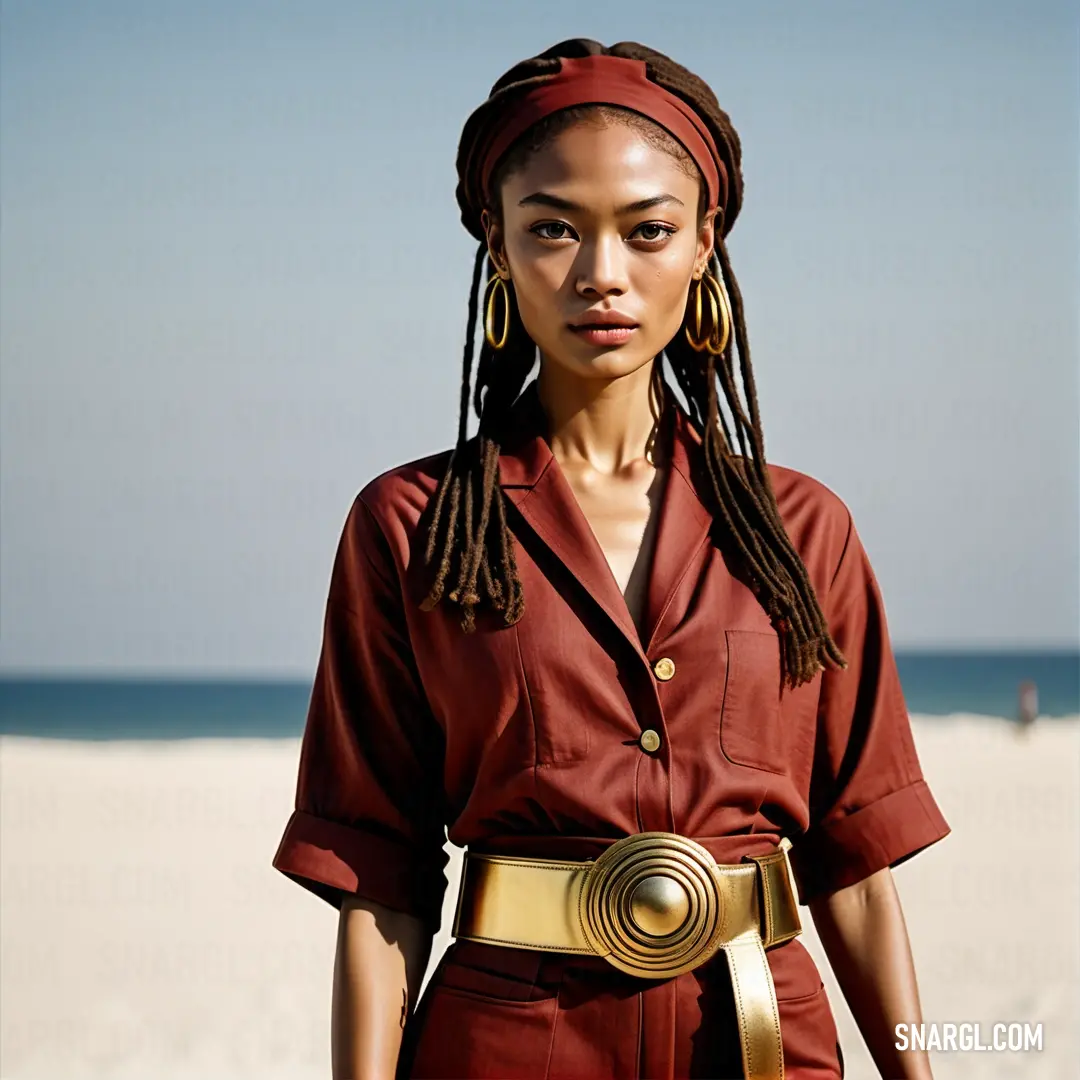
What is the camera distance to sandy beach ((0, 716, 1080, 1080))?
279 inches

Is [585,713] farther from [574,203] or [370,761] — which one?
[574,203]

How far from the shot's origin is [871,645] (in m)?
2.67

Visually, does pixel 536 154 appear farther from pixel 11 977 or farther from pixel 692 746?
pixel 11 977

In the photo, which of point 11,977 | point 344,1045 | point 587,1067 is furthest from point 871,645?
point 11,977

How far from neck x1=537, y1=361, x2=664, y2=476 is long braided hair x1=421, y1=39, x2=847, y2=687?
100 millimetres

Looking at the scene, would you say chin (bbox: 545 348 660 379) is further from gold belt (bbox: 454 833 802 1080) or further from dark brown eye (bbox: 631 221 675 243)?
gold belt (bbox: 454 833 802 1080)

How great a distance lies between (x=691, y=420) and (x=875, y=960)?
894mm

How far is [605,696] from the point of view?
7.86ft

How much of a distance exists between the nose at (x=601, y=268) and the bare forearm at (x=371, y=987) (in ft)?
3.12

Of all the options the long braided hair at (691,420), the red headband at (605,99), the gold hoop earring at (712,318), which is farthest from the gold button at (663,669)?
the red headband at (605,99)

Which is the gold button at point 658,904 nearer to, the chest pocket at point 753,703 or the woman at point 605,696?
the woman at point 605,696

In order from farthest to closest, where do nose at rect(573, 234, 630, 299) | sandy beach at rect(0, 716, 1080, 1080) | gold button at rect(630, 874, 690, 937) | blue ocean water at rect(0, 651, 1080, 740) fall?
blue ocean water at rect(0, 651, 1080, 740), sandy beach at rect(0, 716, 1080, 1080), nose at rect(573, 234, 630, 299), gold button at rect(630, 874, 690, 937)

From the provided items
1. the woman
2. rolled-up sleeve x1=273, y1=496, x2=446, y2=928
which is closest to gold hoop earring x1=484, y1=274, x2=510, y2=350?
the woman

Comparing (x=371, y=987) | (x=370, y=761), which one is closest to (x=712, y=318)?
(x=370, y=761)
